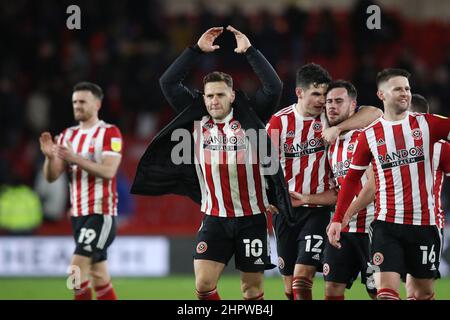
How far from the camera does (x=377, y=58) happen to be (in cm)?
1748

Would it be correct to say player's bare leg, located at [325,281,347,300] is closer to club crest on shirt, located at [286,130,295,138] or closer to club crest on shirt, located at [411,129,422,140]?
club crest on shirt, located at [286,130,295,138]

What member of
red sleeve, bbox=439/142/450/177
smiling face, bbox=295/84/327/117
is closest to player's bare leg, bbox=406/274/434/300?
red sleeve, bbox=439/142/450/177

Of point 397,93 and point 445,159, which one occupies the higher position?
point 397,93

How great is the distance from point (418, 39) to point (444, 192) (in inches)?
196

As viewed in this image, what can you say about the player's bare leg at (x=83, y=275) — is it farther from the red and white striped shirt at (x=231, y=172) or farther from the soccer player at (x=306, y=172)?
the soccer player at (x=306, y=172)

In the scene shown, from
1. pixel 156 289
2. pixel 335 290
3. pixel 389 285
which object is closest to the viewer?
pixel 389 285

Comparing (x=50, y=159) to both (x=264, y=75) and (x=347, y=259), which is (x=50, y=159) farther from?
(x=347, y=259)

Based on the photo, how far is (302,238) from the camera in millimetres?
7820

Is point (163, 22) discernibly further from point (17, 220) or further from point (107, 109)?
point (17, 220)

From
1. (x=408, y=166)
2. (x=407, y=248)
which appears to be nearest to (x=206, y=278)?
(x=407, y=248)

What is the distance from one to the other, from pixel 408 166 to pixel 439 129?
344mm

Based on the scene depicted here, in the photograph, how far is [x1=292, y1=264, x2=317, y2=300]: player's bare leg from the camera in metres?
7.68
